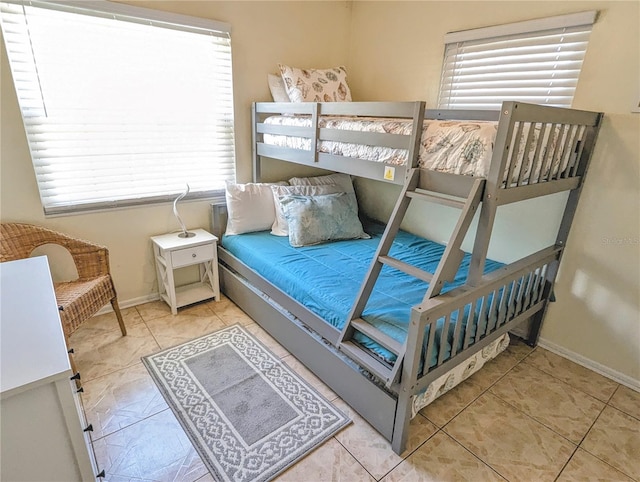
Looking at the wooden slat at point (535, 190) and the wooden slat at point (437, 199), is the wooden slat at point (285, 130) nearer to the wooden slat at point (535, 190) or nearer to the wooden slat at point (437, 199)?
the wooden slat at point (437, 199)

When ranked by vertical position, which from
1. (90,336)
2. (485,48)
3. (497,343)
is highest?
(485,48)

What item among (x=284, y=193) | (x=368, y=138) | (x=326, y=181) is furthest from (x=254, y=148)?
(x=368, y=138)

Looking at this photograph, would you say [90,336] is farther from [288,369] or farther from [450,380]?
[450,380]

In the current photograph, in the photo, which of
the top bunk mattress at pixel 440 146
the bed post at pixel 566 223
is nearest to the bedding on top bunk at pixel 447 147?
the top bunk mattress at pixel 440 146

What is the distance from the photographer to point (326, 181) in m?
3.29

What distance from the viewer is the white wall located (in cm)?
191

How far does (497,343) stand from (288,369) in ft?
4.28

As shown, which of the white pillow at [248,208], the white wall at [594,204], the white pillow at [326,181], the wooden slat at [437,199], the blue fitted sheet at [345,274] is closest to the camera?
the wooden slat at [437,199]

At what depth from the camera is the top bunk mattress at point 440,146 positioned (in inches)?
57.1

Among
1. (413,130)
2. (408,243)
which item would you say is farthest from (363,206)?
(413,130)

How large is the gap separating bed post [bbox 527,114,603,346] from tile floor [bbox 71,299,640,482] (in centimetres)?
19

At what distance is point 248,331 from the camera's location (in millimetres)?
2498

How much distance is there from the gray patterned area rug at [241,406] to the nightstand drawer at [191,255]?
0.60m

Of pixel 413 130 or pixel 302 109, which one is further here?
pixel 302 109
